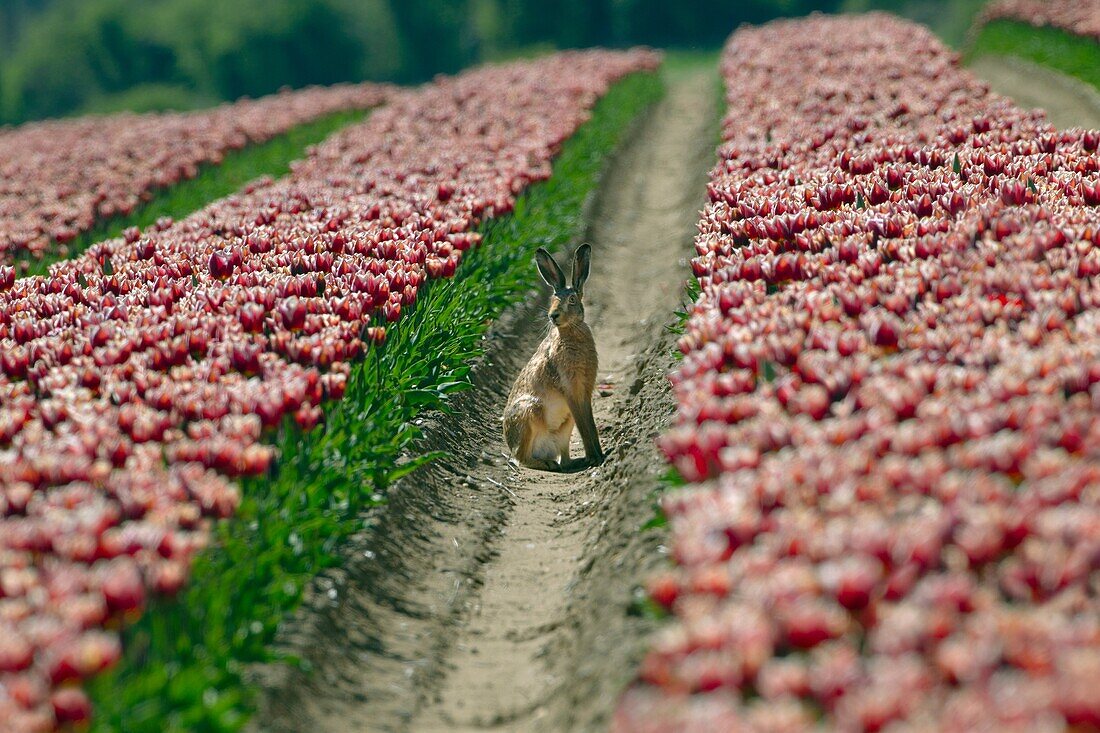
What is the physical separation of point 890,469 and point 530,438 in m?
4.03

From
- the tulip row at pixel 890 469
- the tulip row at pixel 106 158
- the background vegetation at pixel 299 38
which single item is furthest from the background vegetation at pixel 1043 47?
the background vegetation at pixel 299 38

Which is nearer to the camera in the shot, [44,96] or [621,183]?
[621,183]

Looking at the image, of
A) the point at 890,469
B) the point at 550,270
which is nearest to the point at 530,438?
the point at 550,270

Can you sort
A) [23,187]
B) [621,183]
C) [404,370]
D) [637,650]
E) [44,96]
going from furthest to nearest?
[44,96] < [621,183] < [23,187] < [404,370] < [637,650]

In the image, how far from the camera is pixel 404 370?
7473 mm

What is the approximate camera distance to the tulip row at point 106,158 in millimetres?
13688

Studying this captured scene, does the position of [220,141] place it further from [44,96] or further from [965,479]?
[44,96]

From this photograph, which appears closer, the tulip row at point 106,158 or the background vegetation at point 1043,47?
the tulip row at point 106,158

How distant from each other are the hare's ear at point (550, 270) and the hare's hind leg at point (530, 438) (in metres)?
0.90

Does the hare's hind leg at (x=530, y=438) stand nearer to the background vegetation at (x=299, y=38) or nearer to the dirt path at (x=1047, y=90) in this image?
the dirt path at (x=1047, y=90)

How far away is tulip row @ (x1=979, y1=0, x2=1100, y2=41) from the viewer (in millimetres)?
21192

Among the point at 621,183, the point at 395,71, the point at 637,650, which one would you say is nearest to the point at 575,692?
the point at 637,650

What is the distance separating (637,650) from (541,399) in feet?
10.9

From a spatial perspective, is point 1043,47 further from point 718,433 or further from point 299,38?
point 299,38
